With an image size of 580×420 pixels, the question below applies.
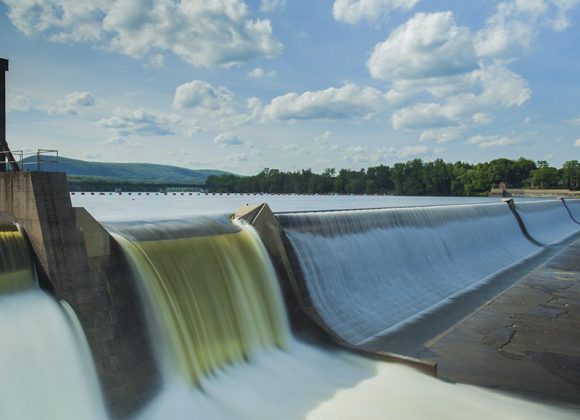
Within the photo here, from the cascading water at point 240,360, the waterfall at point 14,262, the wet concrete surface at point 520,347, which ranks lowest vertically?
the wet concrete surface at point 520,347

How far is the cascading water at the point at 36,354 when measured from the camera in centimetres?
901

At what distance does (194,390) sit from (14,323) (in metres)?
4.14

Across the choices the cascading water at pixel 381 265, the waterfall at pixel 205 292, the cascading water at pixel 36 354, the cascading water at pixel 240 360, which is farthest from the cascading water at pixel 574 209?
the cascading water at pixel 36 354

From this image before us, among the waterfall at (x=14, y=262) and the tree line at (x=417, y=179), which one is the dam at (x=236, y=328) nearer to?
the waterfall at (x=14, y=262)

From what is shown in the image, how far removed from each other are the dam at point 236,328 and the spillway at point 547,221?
31550 mm

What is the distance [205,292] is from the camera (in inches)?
544

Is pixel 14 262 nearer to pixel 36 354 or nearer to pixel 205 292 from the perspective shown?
pixel 36 354

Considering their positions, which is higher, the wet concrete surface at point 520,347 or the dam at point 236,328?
the dam at point 236,328

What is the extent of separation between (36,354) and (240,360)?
5.39m

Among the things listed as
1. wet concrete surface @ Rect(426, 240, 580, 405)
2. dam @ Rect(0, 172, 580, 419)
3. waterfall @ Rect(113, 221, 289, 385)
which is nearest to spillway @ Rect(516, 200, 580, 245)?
wet concrete surface @ Rect(426, 240, 580, 405)

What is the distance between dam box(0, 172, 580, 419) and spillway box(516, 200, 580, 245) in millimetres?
31550

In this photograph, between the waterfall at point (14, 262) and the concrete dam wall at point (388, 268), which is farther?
the concrete dam wall at point (388, 268)

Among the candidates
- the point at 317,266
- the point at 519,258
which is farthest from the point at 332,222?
the point at 519,258

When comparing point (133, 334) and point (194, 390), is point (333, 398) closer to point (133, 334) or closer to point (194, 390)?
point (194, 390)
